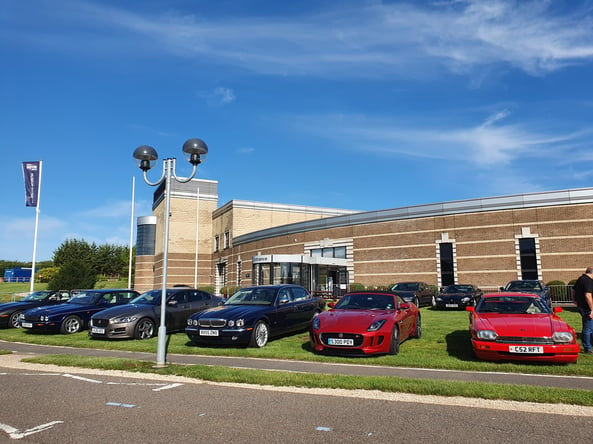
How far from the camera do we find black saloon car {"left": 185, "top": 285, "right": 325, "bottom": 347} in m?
10.6

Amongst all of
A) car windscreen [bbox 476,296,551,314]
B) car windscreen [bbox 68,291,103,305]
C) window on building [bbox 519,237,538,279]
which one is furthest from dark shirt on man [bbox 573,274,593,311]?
window on building [bbox 519,237,538,279]

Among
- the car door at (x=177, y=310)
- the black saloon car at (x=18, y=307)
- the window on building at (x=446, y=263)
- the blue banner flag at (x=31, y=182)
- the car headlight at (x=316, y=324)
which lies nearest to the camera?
the car headlight at (x=316, y=324)

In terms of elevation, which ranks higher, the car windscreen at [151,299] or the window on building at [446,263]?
the window on building at [446,263]

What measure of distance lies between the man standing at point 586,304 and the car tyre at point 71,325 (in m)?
14.6

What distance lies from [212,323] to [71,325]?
7102 millimetres

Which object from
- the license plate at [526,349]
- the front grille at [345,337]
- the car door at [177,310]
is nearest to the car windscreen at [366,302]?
the front grille at [345,337]

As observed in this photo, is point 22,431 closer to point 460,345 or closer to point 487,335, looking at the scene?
point 487,335

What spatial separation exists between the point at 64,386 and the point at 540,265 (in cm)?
2769

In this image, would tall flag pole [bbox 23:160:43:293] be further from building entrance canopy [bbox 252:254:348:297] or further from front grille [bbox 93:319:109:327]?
front grille [bbox 93:319:109:327]

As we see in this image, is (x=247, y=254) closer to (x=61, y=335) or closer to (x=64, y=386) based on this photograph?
(x=61, y=335)

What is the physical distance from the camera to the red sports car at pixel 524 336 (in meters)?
7.90

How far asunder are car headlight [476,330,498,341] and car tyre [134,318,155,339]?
917cm

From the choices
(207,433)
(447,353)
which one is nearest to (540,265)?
(447,353)

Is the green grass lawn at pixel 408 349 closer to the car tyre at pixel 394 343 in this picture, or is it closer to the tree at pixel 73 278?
the car tyre at pixel 394 343
